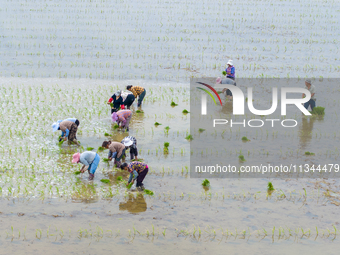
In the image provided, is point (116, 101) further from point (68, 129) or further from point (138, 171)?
point (138, 171)

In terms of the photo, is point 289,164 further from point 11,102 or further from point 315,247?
point 11,102

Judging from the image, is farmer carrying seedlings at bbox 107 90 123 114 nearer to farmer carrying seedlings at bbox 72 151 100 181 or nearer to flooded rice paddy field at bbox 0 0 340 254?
flooded rice paddy field at bbox 0 0 340 254

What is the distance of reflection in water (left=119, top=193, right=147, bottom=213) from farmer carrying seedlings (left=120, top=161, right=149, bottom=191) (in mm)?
319

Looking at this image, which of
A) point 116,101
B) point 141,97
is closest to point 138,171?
point 116,101

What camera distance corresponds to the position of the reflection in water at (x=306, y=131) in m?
12.3

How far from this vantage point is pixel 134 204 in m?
8.37

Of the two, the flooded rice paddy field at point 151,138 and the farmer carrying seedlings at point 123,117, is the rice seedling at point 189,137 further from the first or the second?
the farmer carrying seedlings at point 123,117

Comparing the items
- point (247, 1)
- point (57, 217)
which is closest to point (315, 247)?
point (57, 217)

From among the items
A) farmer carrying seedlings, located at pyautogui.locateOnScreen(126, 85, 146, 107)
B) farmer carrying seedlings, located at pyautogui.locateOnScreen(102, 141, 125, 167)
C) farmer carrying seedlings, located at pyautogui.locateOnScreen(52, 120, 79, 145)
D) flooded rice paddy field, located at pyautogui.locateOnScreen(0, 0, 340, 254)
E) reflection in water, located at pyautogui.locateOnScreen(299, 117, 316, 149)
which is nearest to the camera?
flooded rice paddy field, located at pyautogui.locateOnScreen(0, 0, 340, 254)

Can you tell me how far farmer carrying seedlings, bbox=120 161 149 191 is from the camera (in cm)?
873

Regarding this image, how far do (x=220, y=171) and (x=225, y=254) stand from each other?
11.4 ft

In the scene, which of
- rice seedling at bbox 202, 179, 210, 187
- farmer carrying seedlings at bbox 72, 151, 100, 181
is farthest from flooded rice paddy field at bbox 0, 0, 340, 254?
farmer carrying seedlings at bbox 72, 151, 100, 181

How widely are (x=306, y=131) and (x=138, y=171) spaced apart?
7.03m

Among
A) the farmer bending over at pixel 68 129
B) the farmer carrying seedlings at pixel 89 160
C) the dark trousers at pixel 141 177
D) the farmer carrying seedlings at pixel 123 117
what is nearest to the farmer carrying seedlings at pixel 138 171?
the dark trousers at pixel 141 177
